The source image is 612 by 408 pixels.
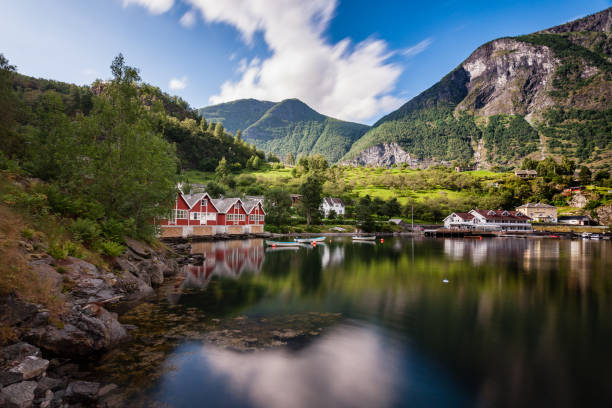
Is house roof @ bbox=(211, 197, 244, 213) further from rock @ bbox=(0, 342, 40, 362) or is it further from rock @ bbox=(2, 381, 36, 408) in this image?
rock @ bbox=(2, 381, 36, 408)

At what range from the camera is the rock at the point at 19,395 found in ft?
20.5

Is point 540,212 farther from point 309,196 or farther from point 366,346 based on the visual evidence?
point 366,346

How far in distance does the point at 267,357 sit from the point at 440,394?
522cm

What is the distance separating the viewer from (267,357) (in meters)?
10.1

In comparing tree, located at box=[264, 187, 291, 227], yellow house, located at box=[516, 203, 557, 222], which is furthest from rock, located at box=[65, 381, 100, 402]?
yellow house, located at box=[516, 203, 557, 222]

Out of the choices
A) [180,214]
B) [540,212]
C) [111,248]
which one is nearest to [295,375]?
[111,248]

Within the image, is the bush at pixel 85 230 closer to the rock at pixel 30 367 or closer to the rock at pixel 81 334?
the rock at pixel 81 334

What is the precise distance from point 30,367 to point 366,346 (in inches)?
393

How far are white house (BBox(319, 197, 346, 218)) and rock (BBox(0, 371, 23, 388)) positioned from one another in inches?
3722

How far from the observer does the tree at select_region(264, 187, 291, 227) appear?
241 feet

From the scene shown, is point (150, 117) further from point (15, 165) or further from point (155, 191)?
point (15, 165)

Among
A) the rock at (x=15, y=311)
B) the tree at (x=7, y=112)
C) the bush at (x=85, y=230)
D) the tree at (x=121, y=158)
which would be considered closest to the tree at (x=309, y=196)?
the tree at (x=121, y=158)

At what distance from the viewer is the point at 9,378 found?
6809 millimetres

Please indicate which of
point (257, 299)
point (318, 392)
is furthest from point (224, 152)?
point (318, 392)
